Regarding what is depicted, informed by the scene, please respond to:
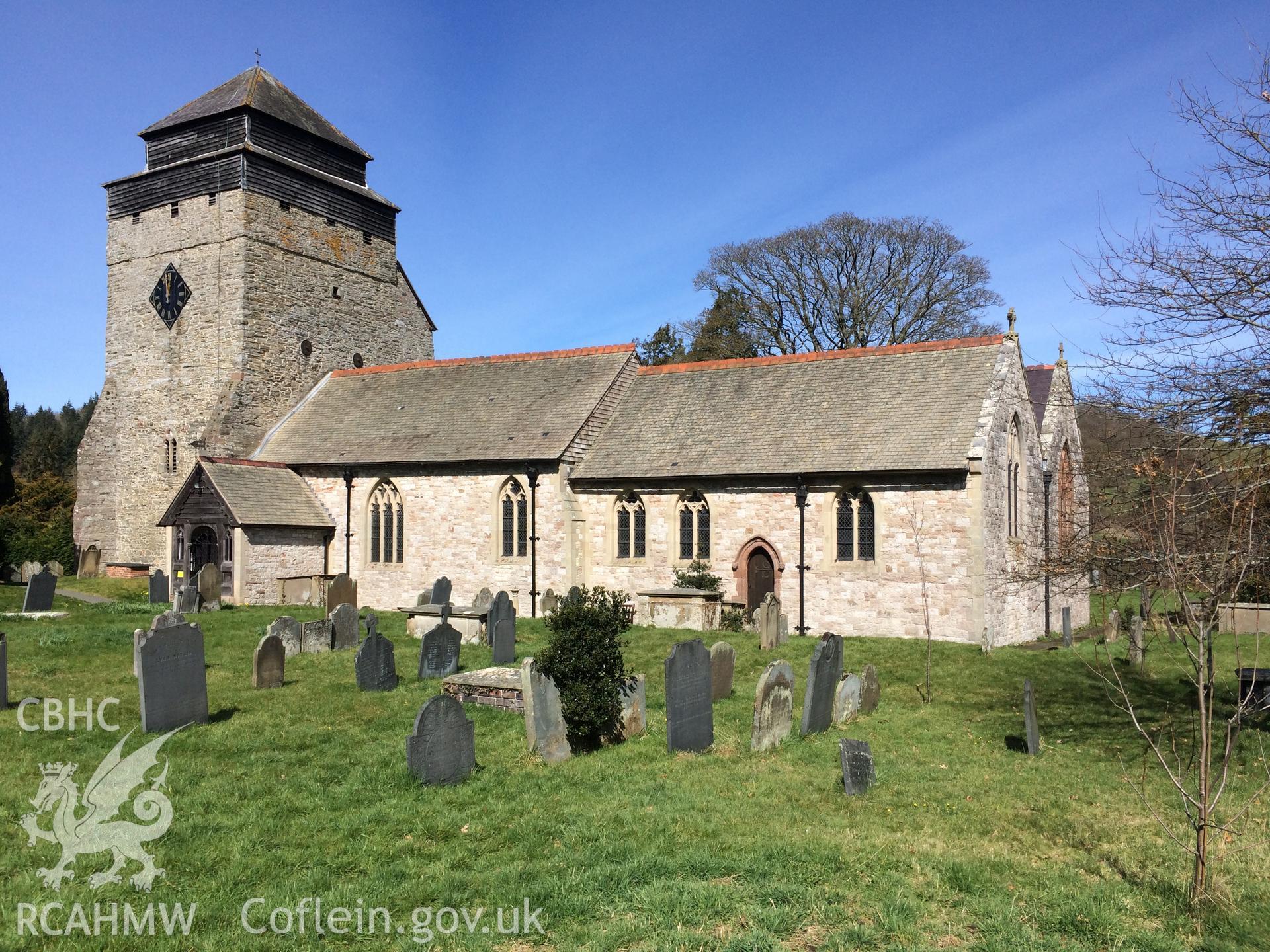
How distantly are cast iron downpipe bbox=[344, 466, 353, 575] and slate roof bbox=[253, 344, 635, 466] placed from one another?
1.92ft

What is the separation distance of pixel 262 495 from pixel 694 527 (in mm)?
11927

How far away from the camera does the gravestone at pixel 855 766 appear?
879 centimetres

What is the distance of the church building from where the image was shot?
20297mm

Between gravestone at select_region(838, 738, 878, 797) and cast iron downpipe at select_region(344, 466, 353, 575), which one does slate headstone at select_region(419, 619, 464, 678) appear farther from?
cast iron downpipe at select_region(344, 466, 353, 575)

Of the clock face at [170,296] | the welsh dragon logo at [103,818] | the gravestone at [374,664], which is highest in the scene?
the clock face at [170,296]

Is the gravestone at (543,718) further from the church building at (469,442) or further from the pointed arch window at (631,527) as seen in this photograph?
the pointed arch window at (631,527)

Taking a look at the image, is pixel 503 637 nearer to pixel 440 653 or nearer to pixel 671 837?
pixel 440 653

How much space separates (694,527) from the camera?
2245cm

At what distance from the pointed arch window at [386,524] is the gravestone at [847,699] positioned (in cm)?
1605

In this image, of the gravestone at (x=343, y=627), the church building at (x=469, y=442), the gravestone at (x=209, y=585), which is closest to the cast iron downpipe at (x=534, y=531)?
the church building at (x=469, y=442)

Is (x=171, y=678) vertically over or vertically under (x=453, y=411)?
under

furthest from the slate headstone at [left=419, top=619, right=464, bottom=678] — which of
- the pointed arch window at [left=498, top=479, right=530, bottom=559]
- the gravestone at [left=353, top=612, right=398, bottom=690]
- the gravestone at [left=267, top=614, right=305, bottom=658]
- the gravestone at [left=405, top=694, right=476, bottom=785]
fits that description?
the pointed arch window at [left=498, top=479, right=530, bottom=559]

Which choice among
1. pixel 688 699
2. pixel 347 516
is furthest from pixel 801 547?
pixel 347 516

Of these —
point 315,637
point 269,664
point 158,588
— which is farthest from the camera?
point 158,588
